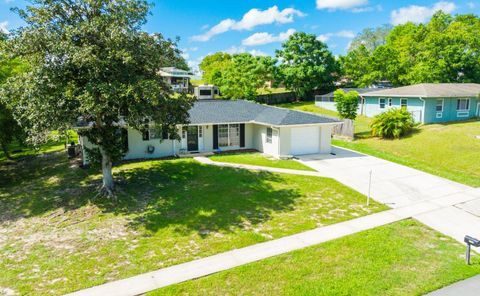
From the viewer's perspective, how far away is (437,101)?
92.6 ft

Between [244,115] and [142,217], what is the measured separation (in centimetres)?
1269

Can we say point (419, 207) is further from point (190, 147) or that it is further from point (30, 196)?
point (30, 196)

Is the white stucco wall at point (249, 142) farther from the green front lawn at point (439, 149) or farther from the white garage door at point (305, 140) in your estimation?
the green front lawn at point (439, 149)

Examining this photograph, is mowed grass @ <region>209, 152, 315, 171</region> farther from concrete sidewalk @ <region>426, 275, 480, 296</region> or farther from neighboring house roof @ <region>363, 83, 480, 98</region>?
neighboring house roof @ <region>363, 83, 480, 98</region>

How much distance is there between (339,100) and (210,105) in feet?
34.2

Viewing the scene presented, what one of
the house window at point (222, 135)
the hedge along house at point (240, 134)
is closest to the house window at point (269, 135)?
the hedge along house at point (240, 134)

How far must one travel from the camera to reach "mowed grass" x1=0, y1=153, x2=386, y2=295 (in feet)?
28.6

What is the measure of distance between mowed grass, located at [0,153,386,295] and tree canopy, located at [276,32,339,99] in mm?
32530

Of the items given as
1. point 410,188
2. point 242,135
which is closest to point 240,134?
point 242,135

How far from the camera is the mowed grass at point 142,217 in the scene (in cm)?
873

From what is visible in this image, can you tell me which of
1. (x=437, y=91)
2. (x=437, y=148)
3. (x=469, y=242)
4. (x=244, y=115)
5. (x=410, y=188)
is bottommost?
(x=410, y=188)

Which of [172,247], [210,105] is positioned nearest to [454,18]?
[210,105]

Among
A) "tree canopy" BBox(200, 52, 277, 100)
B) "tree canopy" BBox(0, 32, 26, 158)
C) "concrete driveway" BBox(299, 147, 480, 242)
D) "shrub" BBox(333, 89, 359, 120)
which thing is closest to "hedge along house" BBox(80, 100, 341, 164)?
"concrete driveway" BBox(299, 147, 480, 242)

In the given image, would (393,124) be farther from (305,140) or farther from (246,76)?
(246,76)
